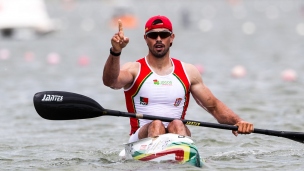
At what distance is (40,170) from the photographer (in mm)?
8680

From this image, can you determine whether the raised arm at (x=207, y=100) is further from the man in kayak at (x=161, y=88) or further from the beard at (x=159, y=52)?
the beard at (x=159, y=52)

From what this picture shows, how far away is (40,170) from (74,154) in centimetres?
112

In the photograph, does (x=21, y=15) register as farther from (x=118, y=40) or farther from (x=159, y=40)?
(x=118, y=40)

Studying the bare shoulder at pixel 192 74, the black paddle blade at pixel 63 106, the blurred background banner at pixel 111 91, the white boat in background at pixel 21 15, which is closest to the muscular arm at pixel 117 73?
the black paddle blade at pixel 63 106

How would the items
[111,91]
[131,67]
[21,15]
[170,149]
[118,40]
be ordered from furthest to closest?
[21,15]
[111,91]
[131,67]
[170,149]
[118,40]

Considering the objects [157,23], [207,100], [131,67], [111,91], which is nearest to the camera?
[157,23]

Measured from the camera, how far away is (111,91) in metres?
16.5

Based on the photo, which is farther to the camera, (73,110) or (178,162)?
(73,110)

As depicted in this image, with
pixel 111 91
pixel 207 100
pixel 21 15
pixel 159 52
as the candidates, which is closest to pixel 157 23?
pixel 159 52

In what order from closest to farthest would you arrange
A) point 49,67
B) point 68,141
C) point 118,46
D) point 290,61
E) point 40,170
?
point 118,46
point 40,170
point 68,141
point 49,67
point 290,61

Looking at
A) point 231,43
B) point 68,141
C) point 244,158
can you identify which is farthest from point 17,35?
point 244,158

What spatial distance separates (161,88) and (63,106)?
1.01 meters

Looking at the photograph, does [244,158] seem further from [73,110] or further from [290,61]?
[290,61]

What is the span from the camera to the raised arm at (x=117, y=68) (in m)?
7.89
